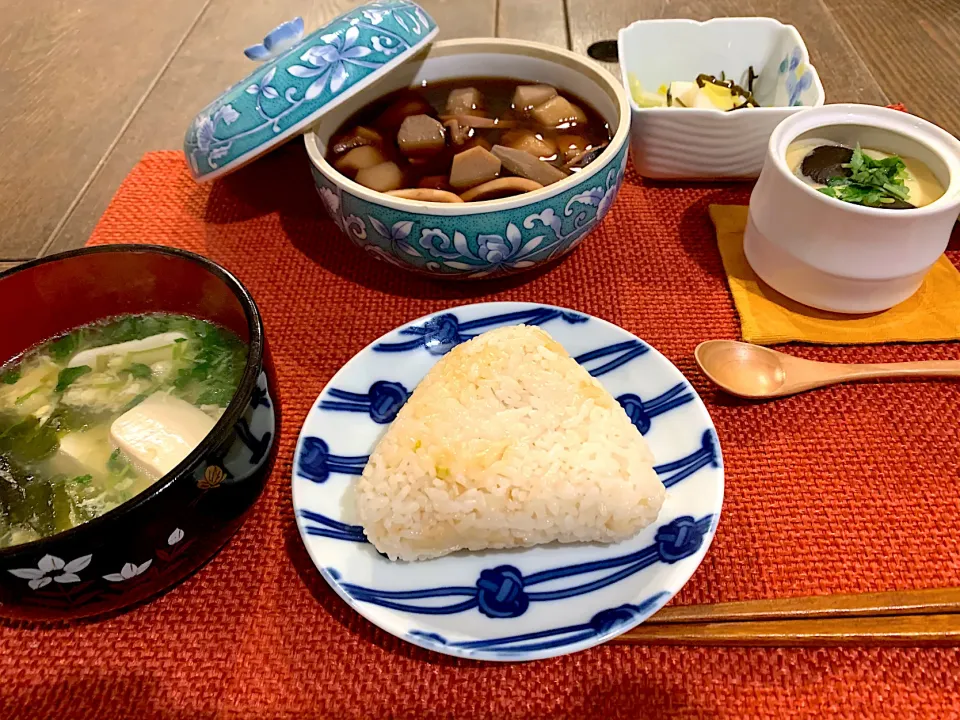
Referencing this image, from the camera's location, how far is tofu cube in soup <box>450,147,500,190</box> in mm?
1157

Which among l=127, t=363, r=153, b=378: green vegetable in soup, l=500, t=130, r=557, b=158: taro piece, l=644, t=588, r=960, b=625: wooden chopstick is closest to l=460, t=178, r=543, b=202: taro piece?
l=500, t=130, r=557, b=158: taro piece

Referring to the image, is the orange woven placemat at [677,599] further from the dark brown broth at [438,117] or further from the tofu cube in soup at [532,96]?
the tofu cube in soup at [532,96]

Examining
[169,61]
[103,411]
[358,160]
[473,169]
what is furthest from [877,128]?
[169,61]

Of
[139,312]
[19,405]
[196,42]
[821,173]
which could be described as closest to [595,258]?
[821,173]

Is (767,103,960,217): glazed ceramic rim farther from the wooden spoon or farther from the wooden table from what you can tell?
the wooden table

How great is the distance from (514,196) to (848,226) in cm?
49

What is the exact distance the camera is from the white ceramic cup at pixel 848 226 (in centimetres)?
99

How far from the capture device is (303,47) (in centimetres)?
111

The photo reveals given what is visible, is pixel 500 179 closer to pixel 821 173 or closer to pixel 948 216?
pixel 821 173

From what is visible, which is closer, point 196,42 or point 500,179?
point 500,179

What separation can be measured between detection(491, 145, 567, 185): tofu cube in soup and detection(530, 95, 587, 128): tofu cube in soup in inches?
4.4

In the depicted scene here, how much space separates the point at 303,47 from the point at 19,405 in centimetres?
69

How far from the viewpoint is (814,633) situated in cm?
75

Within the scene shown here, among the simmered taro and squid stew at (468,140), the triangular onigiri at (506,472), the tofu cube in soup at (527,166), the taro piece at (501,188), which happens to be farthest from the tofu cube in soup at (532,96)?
the triangular onigiri at (506,472)
